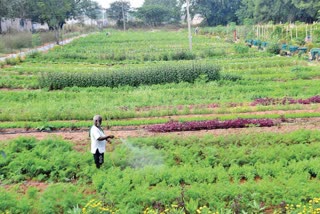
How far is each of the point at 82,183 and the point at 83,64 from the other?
2012 cm

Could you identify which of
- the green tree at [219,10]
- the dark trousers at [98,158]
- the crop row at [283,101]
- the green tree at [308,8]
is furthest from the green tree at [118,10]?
the dark trousers at [98,158]

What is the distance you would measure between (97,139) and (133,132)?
400 cm

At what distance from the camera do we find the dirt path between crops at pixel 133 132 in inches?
422

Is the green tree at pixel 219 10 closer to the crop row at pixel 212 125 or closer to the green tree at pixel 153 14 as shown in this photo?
the green tree at pixel 153 14

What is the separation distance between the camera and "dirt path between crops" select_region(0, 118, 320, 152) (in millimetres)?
10719

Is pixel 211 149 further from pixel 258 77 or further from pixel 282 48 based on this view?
pixel 282 48

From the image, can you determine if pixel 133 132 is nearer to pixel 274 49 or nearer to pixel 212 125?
pixel 212 125

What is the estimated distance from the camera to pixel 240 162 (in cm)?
851

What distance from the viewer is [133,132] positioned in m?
11.5

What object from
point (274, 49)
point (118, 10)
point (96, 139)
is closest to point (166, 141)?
point (96, 139)

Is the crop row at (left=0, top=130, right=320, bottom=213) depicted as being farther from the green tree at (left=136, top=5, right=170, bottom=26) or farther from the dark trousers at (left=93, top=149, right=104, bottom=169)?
the green tree at (left=136, top=5, right=170, bottom=26)

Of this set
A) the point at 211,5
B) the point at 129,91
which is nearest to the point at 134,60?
the point at 129,91

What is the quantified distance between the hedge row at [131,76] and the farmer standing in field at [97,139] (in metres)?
10.6

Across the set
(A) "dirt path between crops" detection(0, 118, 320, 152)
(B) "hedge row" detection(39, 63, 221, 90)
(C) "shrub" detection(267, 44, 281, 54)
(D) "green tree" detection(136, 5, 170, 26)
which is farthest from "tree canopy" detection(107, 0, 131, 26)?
(A) "dirt path between crops" detection(0, 118, 320, 152)
